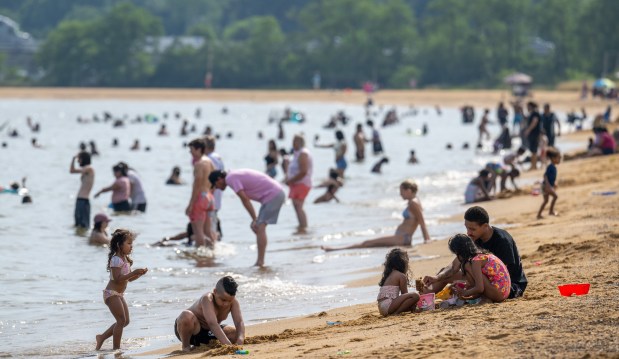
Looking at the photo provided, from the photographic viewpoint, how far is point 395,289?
9383mm

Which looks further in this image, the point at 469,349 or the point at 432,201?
the point at 432,201

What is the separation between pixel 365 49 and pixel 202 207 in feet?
316

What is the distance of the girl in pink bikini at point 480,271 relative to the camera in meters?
8.93

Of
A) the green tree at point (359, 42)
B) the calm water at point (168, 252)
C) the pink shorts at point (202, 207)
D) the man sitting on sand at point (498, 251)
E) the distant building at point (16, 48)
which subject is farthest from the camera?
the distant building at point (16, 48)

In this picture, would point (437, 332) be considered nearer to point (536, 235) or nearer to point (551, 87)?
point (536, 235)

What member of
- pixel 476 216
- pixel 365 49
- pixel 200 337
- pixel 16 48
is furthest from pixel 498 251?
pixel 16 48

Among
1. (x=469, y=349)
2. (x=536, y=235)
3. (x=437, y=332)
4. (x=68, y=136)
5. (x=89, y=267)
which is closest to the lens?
(x=469, y=349)

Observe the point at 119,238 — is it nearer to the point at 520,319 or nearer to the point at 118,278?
the point at 118,278

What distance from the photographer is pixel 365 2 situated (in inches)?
4697

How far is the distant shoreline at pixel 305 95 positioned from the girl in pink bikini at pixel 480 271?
63785mm

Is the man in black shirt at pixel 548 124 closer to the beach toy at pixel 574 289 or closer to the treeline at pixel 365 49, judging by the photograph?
the beach toy at pixel 574 289

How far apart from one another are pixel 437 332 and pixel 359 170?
892 inches

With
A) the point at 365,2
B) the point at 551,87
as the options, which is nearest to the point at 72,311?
Result: the point at 551,87

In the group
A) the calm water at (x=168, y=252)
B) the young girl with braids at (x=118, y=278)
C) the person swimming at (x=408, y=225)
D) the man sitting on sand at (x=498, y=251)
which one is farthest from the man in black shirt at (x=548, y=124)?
the young girl with braids at (x=118, y=278)
